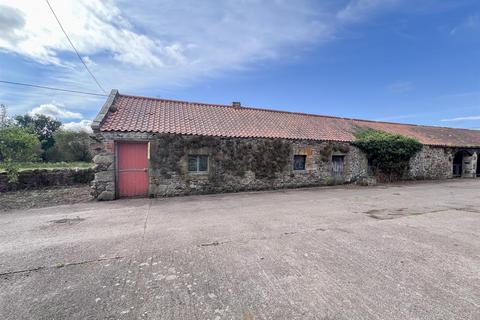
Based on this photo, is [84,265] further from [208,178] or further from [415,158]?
[415,158]

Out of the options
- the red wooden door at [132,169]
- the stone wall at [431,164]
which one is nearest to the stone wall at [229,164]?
the red wooden door at [132,169]

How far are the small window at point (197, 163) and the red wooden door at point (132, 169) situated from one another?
185 cm

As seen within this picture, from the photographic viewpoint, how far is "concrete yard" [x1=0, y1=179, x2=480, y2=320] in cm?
263

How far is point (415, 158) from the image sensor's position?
1562 centimetres

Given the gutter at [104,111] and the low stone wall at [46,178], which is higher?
the gutter at [104,111]

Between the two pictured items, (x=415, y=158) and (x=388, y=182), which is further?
(x=415, y=158)

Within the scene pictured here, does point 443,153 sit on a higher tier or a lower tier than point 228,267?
higher

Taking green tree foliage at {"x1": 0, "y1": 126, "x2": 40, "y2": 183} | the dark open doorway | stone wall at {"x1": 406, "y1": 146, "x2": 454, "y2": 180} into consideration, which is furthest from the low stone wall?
the dark open doorway

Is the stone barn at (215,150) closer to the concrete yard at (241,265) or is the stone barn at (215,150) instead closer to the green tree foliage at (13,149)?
the concrete yard at (241,265)

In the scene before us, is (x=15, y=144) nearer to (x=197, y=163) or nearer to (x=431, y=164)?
(x=197, y=163)

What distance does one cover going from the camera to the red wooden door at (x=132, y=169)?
30.6 ft

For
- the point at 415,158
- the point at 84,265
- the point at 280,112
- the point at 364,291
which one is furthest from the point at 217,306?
the point at 415,158

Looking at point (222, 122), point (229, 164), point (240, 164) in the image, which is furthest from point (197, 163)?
point (222, 122)

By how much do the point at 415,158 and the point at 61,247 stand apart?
63.3 ft
